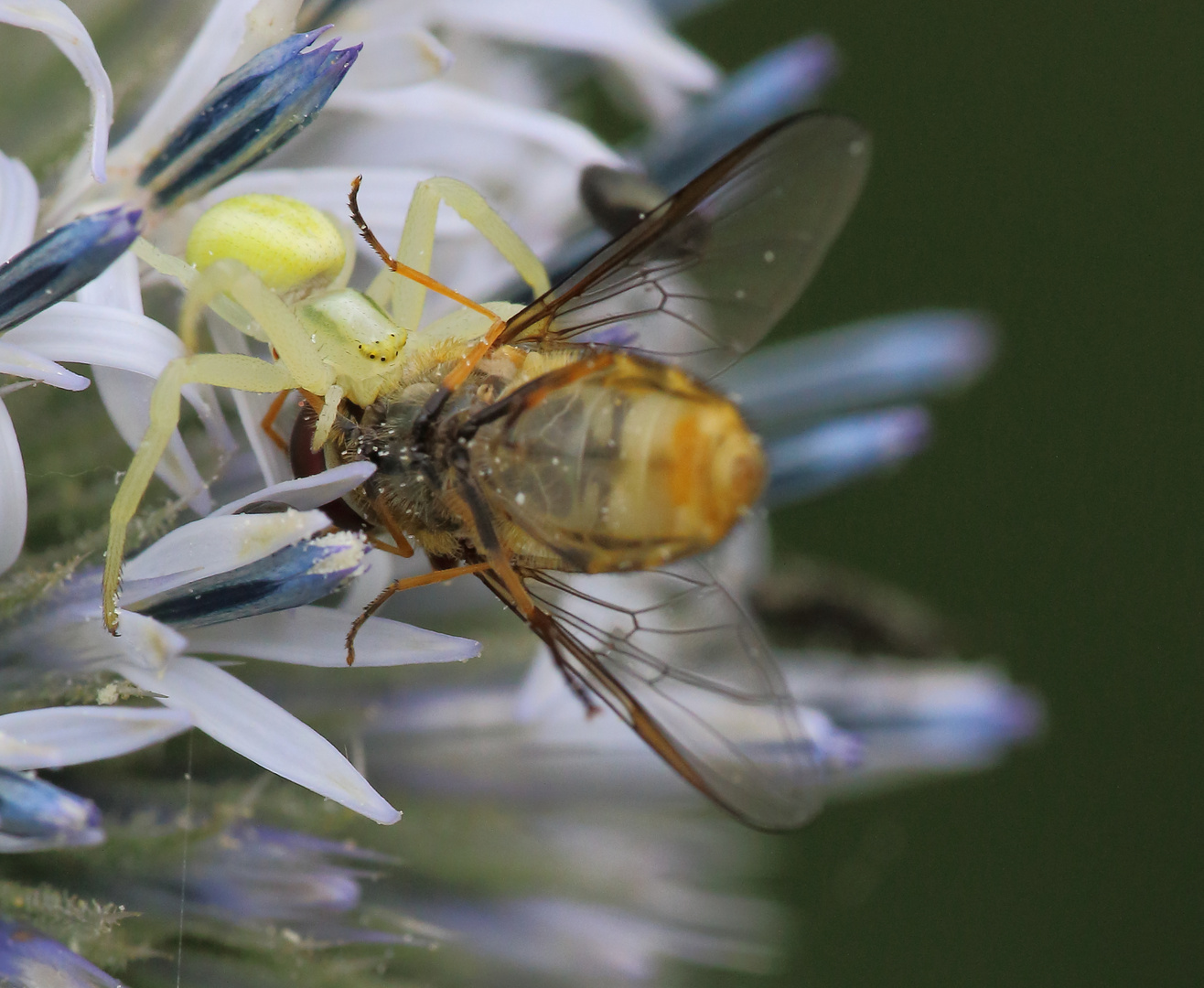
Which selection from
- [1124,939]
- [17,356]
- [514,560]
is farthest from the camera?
[1124,939]

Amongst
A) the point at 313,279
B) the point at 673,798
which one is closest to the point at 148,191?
the point at 313,279

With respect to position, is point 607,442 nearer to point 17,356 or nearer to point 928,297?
point 17,356

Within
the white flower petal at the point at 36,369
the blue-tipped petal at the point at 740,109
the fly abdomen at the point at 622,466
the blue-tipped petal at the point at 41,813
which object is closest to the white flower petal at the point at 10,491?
the white flower petal at the point at 36,369

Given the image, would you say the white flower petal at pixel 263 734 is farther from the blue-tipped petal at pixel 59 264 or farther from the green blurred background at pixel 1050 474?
the green blurred background at pixel 1050 474

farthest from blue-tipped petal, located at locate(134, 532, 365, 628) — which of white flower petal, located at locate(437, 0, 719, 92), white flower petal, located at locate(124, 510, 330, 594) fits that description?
white flower petal, located at locate(437, 0, 719, 92)

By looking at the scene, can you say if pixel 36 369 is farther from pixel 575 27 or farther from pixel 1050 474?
pixel 1050 474

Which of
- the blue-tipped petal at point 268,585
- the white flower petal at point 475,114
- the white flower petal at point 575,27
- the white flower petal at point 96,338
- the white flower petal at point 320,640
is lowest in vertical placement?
the white flower petal at point 320,640
